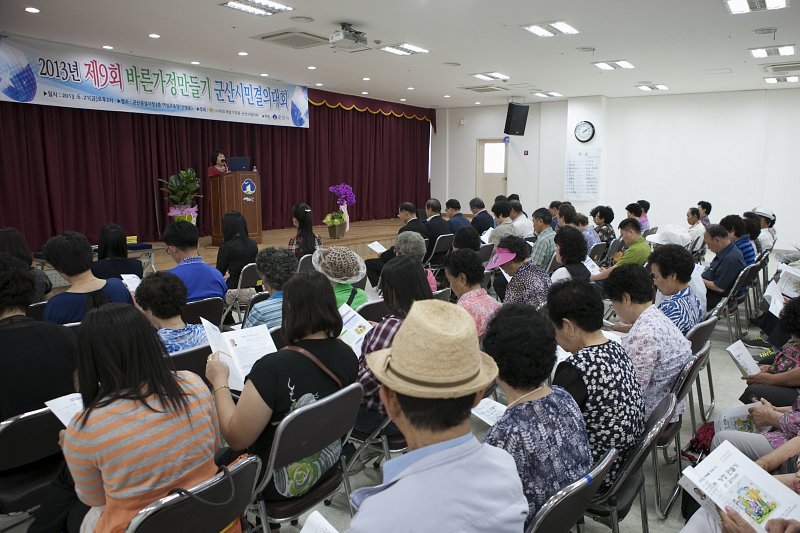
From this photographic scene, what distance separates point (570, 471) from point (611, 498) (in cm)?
55

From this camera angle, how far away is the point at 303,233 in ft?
18.3

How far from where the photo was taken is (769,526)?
5.22 ft

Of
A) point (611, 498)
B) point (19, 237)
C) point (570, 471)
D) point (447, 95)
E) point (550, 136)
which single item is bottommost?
point (611, 498)

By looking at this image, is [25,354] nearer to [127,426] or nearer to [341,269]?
[127,426]

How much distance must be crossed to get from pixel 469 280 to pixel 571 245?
1.24 meters

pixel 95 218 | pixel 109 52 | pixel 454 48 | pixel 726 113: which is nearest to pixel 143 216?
pixel 95 218

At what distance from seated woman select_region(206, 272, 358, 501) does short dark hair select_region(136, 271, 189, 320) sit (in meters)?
0.59

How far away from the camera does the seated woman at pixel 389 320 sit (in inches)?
94.1

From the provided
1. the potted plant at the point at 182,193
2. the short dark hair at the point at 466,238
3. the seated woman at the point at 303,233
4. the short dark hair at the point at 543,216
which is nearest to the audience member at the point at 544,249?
the short dark hair at the point at 543,216

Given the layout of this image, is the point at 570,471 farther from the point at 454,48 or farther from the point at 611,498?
the point at 454,48

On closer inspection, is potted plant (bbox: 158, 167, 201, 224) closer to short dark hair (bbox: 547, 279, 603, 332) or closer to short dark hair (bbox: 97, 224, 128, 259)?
short dark hair (bbox: 97, 224, 128, 259)

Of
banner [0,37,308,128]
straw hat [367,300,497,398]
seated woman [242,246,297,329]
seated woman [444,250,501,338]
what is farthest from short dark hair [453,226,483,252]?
banner [0,37,308,128]

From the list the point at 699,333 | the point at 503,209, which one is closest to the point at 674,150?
the point at 503,209

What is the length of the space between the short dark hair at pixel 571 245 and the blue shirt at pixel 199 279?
96.6 inches
